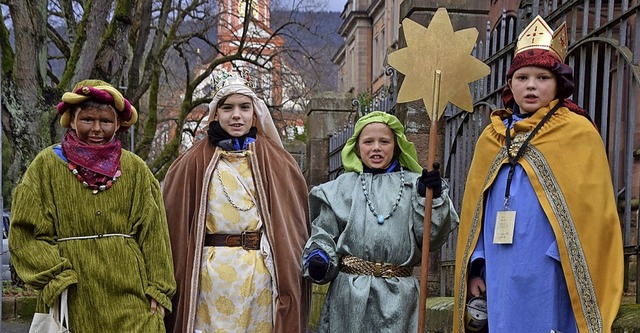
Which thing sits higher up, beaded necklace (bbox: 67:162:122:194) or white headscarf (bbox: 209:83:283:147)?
white headscarf (bbox: 209:83:283:147)

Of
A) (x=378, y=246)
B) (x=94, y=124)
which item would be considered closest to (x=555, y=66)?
(x=378, y=246)

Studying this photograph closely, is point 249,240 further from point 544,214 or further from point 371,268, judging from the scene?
point 544,214

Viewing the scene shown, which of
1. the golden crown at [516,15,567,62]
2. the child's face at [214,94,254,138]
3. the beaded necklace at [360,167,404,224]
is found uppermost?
the golden crown at [516,15,567,62]

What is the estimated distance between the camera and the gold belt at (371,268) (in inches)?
170

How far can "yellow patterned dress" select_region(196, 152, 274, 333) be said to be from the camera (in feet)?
14.8

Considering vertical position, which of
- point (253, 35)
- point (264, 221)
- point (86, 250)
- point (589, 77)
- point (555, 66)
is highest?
point (253, 35)

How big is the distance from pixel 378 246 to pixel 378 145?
0.55 meters

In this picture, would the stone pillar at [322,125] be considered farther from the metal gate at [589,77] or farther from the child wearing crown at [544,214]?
the child wearing crown at [544,214]

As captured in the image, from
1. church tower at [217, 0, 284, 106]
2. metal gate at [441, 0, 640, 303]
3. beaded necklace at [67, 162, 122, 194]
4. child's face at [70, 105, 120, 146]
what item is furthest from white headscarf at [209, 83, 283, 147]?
church tower at [217, 0, 284, 106]

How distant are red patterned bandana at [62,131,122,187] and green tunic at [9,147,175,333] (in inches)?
2.1

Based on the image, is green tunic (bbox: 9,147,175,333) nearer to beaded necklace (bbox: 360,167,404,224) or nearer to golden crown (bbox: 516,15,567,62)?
beaded necklace (bbox: 360,167,404,224)

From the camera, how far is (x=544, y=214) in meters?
3.51

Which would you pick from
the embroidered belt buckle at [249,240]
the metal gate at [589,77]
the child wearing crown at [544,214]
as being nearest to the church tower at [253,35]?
the metal gate at [589,77]

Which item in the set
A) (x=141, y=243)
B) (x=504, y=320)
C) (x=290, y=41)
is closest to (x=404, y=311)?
(x=504, y=320)
